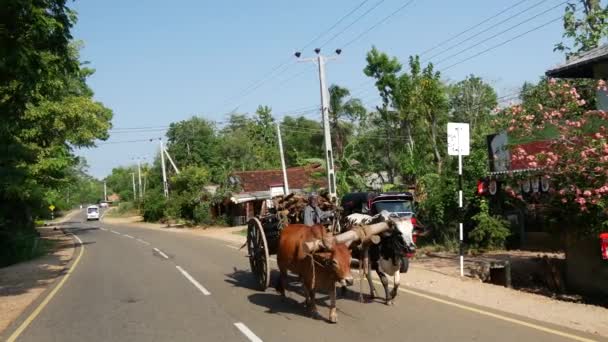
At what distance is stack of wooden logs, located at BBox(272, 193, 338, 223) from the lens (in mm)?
12156

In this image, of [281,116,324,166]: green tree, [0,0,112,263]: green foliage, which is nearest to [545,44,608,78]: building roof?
[0,0,112,263]: green foliage

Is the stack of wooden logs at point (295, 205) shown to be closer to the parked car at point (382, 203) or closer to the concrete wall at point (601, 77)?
the parked car at point (382, 203)

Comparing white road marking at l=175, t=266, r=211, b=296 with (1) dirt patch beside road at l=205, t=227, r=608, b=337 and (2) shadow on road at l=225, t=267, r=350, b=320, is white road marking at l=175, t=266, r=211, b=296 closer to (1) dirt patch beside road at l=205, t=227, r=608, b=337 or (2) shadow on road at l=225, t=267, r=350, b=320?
(2) shadow on road at l=225, t=267, r=350, b=320

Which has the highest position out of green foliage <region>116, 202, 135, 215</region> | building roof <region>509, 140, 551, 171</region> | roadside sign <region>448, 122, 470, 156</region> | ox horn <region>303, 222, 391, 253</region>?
roadside sign <region>448, 122, 470, 156</region>

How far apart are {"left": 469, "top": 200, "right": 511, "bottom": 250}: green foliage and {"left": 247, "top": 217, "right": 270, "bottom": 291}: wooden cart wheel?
8.30m

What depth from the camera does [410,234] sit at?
9516 millimetres

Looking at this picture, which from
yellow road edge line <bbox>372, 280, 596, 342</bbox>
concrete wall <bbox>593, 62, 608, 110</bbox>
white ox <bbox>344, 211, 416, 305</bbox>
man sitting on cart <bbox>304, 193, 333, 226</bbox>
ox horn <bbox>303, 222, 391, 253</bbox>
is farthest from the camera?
concrete wall <bbox>593, 62, 608, 110</bbox>

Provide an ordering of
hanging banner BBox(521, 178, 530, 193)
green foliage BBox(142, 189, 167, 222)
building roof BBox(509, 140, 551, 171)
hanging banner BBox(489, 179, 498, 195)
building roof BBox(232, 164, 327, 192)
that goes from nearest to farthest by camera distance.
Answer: building roof BBox(509, 140, 551, 171)
hanging banner BBox(521, 178, 530, 193)
hanging banner BBox(489, 179, 498, 195)
building roof BBox(232, 164, 327, 192)
green foliage BBox(142, 189, 167, 222)

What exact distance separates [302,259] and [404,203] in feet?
27.9

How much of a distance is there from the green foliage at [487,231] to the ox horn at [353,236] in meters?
9.22

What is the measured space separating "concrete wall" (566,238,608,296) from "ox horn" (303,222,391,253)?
18.2 feet

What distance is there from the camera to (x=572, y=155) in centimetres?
1149

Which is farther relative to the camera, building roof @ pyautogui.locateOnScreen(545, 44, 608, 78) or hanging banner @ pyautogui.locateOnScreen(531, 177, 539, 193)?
building roof @ pyautogui.locateOnScreen(545, 44, 608, 78)

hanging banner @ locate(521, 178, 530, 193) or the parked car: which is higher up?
hanging banner @ locate(521, 178, 530, 193)
